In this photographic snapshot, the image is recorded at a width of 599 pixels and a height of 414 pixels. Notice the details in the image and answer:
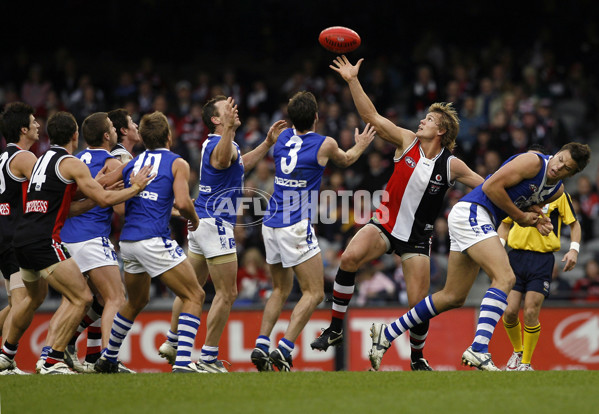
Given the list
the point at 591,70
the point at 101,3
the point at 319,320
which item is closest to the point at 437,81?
the point at 591,70

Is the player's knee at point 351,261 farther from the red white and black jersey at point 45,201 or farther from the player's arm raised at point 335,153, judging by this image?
the red white and black jersey at point 45,201

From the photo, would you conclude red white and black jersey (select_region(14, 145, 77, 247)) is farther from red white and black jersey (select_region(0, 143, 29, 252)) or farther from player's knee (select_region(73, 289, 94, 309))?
player's knee (select_region(73, 289, 94, 309))

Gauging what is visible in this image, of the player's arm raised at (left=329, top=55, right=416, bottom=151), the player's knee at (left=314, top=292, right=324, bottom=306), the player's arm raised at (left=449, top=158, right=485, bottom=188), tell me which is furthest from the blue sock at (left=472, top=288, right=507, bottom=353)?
the player's arm raised at (left=329, top=55, right=416, bottom=151)

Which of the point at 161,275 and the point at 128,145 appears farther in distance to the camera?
the point at 128,145

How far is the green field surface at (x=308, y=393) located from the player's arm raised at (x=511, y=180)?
1555mm

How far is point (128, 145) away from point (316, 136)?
2.18 metres

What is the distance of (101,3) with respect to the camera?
21844 mm

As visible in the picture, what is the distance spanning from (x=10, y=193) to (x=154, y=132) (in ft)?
5.68

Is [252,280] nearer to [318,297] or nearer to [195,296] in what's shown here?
[318,297]

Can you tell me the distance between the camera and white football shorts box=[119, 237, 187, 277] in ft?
26.0

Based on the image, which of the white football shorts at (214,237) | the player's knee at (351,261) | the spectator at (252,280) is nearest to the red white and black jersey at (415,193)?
the player's knee at (351,261)

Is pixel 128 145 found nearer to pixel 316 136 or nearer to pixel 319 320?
pixel 316 136

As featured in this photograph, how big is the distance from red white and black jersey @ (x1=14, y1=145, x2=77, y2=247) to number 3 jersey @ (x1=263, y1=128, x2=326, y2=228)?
2094 mm

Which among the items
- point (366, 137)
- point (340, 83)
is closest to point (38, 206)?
point (366, 137)
